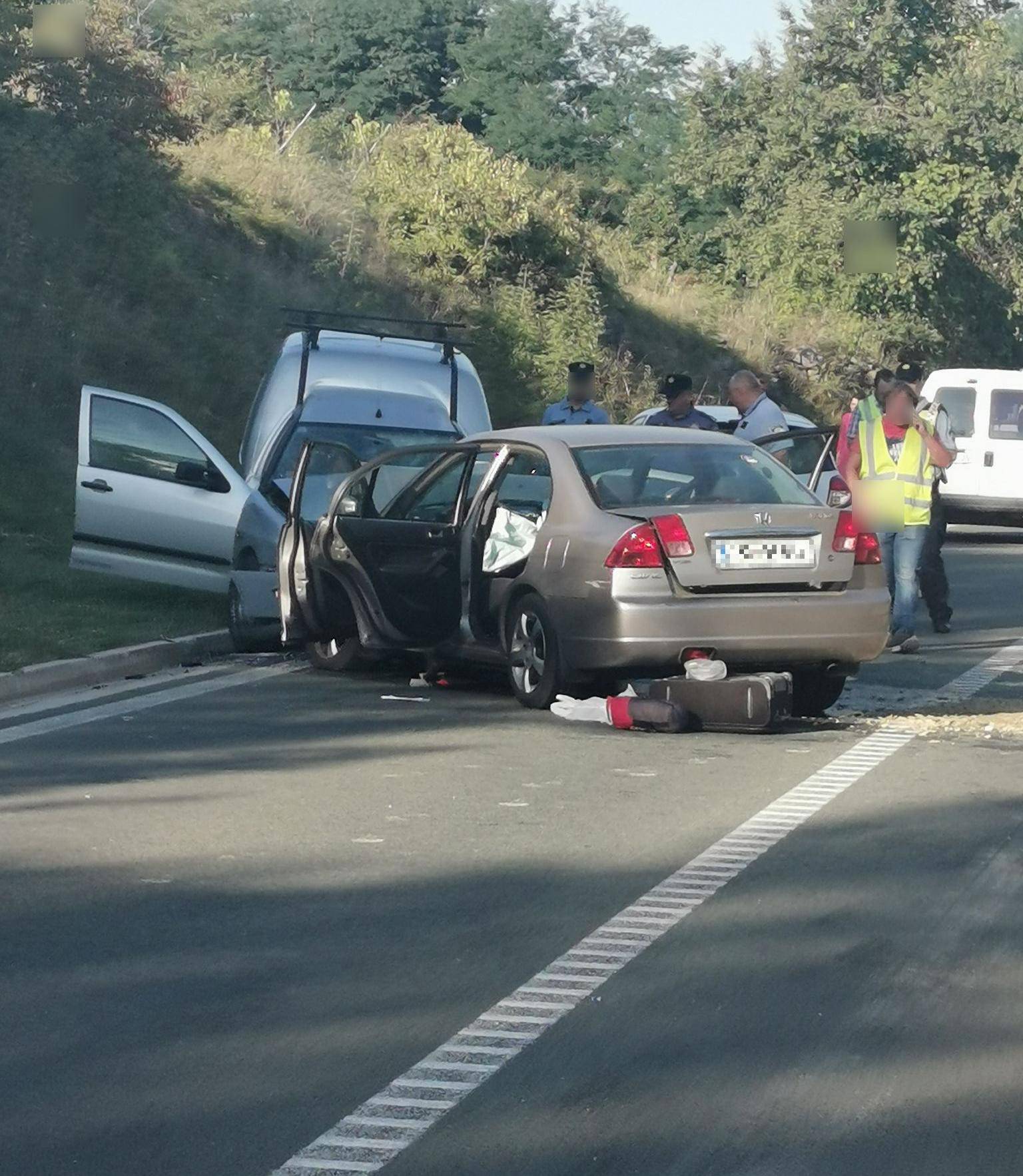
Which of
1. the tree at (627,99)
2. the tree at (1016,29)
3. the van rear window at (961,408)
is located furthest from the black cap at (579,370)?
the tree at (1016,29)

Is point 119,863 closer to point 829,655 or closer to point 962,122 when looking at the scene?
point 829,655

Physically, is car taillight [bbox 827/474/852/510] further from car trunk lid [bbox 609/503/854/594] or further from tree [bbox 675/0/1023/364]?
tree [bbox 675/0/1023/364]

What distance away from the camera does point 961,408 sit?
25.9m

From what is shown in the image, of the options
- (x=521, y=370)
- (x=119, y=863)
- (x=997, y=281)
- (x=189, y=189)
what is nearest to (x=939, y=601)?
(x=119, y=863)

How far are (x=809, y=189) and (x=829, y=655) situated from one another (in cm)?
3376

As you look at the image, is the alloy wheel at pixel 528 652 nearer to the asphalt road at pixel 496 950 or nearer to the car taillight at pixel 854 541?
the asphalt road at pixel 496 950

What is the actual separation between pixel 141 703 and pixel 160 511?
10.7ft

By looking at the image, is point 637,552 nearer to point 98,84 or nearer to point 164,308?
point 164,308

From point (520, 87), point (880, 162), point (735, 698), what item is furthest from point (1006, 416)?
point (520, 87)

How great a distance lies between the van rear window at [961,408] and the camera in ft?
84.1

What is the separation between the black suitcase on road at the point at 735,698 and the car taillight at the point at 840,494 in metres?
3.39

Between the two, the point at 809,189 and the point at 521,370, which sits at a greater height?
the point at 809,189

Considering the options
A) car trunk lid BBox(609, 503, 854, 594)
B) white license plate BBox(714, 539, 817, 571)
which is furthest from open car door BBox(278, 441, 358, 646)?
white license plate BBox(714, 539, 817, 571)

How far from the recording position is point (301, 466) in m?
12.1
